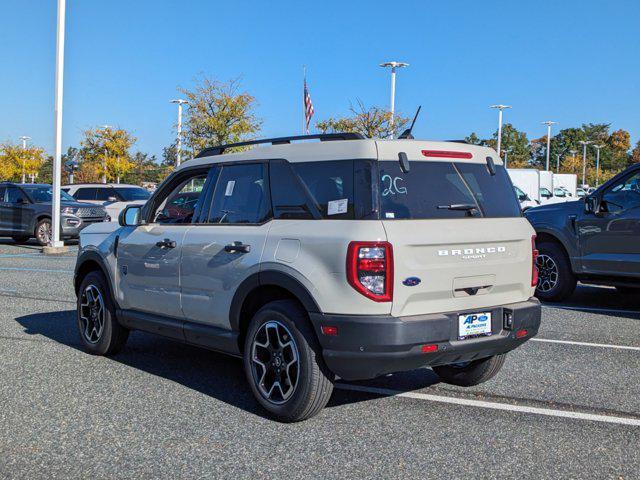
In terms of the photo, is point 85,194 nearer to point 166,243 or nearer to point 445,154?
point 166,243

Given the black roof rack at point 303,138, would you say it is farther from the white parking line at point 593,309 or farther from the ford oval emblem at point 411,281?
the white parking line at point 593,309

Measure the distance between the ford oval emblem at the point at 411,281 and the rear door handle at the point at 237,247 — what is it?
1.20 m

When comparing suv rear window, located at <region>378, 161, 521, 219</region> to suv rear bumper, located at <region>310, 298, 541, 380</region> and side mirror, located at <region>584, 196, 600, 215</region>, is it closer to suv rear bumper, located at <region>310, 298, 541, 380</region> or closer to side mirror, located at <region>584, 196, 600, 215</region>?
suv rear bumper, located at <region>310, 298, 541, 380</region>

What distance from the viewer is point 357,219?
4480 millimetres

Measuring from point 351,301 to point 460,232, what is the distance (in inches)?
35.6

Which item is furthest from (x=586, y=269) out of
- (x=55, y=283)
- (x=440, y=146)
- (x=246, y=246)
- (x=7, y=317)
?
(x=55, y=283)

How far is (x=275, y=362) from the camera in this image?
4.88m

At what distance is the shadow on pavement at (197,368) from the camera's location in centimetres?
549

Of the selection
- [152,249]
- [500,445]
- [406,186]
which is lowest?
[500,445]

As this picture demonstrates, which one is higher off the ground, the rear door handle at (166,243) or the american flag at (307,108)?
the american flag at (307,108)

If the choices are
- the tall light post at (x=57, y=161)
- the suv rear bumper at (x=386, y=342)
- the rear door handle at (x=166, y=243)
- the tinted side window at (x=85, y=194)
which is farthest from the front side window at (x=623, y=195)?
the tinted side window at (x=85, y=194)

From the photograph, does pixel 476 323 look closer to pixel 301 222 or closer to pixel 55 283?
pixel 301 222

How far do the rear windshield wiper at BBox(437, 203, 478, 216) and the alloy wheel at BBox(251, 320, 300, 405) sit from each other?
51.9 inches

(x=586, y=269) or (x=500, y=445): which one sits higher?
(x=586, y=269)
